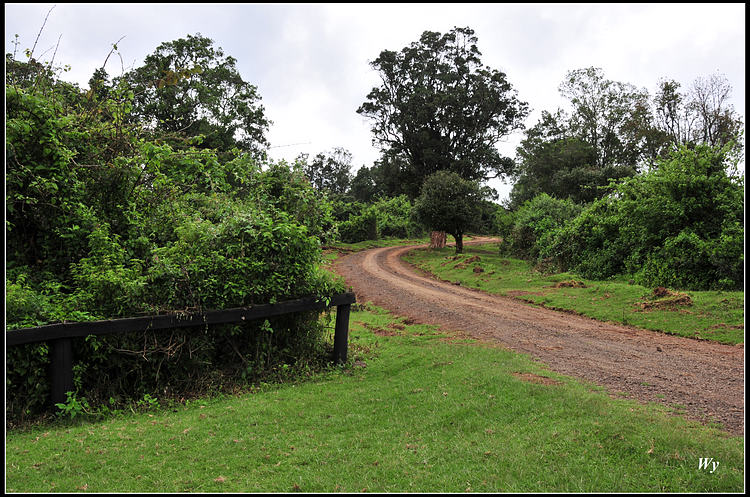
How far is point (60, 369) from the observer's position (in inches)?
213

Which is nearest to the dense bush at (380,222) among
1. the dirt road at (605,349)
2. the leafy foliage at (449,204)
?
the leafy foliage at (449,204)

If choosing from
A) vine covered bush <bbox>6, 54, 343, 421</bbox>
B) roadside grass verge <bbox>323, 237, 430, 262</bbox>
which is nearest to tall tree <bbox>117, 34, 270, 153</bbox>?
roadside grass verge <bbox>323, 237, 430, 262</bbox>

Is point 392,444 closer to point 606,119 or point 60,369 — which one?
point 60,369

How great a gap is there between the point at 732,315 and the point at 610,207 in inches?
416

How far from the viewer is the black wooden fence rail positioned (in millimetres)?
5230

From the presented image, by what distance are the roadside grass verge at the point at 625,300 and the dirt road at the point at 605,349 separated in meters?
0.69

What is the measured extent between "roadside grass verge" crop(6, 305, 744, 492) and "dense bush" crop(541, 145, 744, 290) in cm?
1191

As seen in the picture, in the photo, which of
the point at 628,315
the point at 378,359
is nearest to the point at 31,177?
the point at 378,359

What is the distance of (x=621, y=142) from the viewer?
42719 millimetres

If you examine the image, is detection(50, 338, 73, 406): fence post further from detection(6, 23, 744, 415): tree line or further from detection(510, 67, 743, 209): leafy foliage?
detection(510, 67, 743, 209): leafy foliage

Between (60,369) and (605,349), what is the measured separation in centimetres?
936

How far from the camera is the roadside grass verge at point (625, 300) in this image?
11477mm

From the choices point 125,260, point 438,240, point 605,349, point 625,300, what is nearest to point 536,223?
point 438,240

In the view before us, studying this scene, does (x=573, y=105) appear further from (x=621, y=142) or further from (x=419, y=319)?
(x=419, y=319)
